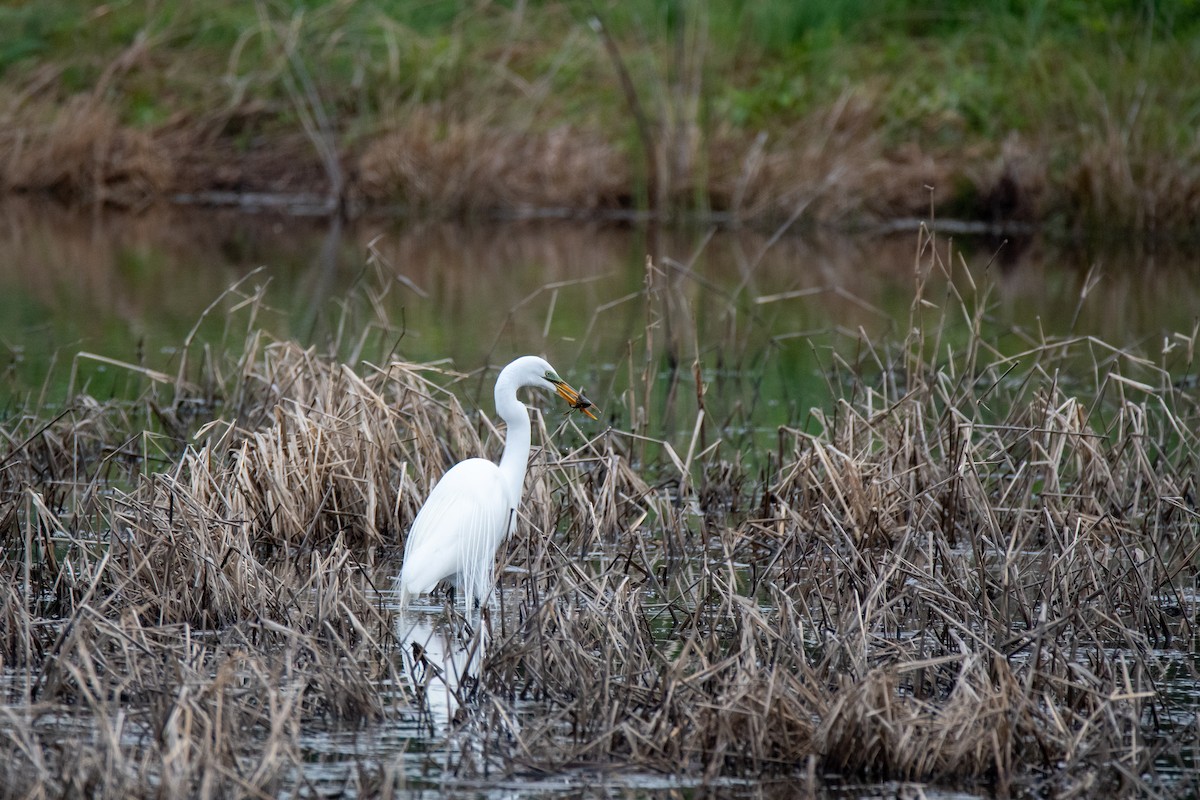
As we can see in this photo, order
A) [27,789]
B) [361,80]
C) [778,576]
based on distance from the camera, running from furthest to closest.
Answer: [361,80] < [778,576] < [27,789]

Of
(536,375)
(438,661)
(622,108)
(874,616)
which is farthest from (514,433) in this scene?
(622,108)

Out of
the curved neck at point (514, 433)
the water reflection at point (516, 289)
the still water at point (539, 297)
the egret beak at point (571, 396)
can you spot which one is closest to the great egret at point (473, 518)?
the curved neck at point (514, 433)

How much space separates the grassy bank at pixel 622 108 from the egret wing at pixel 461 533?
12.5 metres

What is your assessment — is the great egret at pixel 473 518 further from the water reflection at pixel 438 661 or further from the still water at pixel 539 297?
the still water at pixel 539 297

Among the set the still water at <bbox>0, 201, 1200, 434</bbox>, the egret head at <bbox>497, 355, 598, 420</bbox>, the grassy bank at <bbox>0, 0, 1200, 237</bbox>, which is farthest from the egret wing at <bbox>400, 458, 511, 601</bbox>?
the grassy bank at <bbox>0, 0, 1200, 237</bbox>

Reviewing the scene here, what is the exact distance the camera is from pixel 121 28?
22.4 metres

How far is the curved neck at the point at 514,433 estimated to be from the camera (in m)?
5.58

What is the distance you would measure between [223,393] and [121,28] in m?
16.1

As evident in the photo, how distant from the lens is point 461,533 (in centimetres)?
516

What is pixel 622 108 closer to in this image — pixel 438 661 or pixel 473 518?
pixel 473 518

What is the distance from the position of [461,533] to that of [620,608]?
0.84 metres

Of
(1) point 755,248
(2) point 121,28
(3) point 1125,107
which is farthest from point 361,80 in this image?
(3) point 1125,107

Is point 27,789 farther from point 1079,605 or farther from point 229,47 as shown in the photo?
point 229,47

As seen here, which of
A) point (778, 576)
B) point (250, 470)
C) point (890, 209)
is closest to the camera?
point (778, 576)
